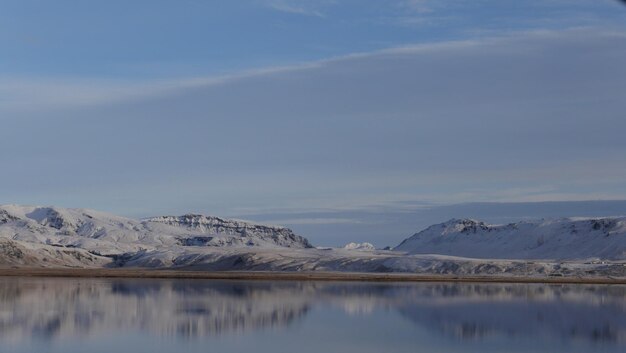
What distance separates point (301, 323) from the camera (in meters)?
45.4

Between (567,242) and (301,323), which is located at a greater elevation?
(567,242)

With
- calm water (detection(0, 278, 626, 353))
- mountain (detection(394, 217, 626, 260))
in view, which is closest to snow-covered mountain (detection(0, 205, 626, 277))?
mountain (detection(394, 217, 626, 260))

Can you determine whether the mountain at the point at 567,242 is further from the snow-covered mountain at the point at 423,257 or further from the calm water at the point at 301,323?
the calm water at the point at 301,323

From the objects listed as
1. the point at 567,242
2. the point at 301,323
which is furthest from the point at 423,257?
the point at 301,323

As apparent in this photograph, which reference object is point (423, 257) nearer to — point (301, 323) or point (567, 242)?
point (567, 242)

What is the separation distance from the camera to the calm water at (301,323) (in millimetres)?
36969

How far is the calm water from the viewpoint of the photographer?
37.0 metres

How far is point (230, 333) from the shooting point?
41250mm

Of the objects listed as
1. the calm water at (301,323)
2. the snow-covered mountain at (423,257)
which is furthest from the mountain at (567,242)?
the calm water at (301,323)

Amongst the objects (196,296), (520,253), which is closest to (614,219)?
(520,253)

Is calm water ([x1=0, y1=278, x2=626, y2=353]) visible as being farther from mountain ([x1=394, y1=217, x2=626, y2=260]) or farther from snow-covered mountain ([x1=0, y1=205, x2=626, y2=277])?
mountain ([x1=394, y1=217, x2=626, y2=260])

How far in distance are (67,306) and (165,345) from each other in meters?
19.8

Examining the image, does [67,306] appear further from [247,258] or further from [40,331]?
[247,258]

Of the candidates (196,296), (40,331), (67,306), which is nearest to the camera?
(40,331)
